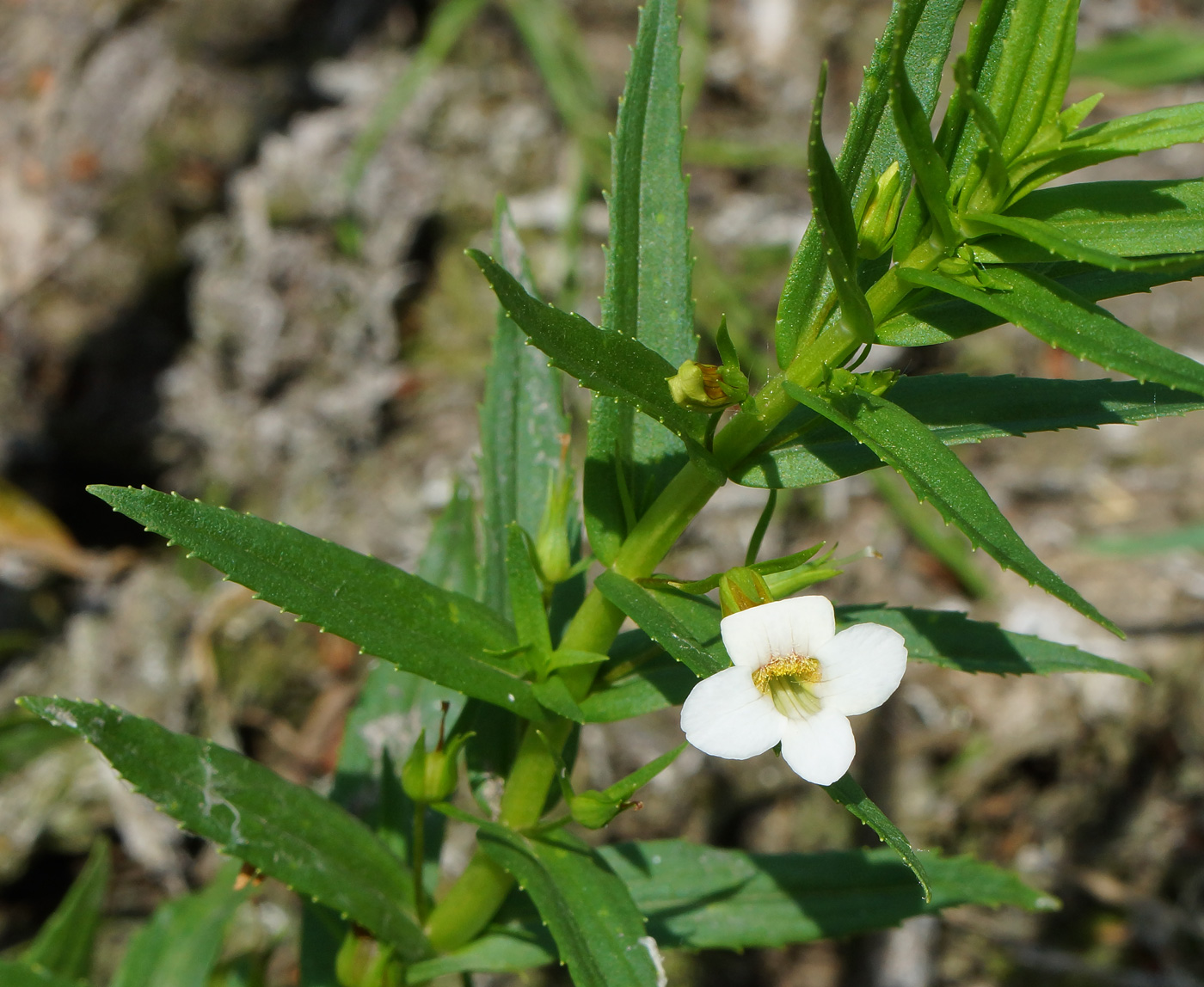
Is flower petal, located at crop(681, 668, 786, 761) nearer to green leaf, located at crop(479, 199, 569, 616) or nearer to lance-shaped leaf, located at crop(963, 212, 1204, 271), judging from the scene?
lance-shaped leaf, located at crop(963, 212, 1204, 271)

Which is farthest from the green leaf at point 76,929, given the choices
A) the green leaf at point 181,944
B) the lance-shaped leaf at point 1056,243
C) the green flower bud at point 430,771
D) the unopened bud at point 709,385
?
the lance-shaped leaf at point 1056,243

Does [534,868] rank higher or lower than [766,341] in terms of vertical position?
lower

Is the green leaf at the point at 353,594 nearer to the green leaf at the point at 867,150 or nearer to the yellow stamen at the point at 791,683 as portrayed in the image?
the yellow stamen at the point at 791,683

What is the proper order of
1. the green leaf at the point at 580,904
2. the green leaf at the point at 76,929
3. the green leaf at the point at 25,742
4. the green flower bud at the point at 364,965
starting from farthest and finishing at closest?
the green leaf at the point at 25,742
the green leaf at the point at 76,929
the green flower bud at the point at 364,965
the green leaf at the point at 580,904

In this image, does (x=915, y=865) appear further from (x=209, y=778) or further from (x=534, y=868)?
(x=209, y=778)

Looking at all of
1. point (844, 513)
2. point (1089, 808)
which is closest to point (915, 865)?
point (844, 513)

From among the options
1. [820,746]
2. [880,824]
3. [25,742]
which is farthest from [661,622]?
[25,742]

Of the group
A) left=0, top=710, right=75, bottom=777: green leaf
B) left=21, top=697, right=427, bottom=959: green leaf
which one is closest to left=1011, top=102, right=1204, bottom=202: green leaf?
left=21, top=697, right=427, bottom=959: green leaf
